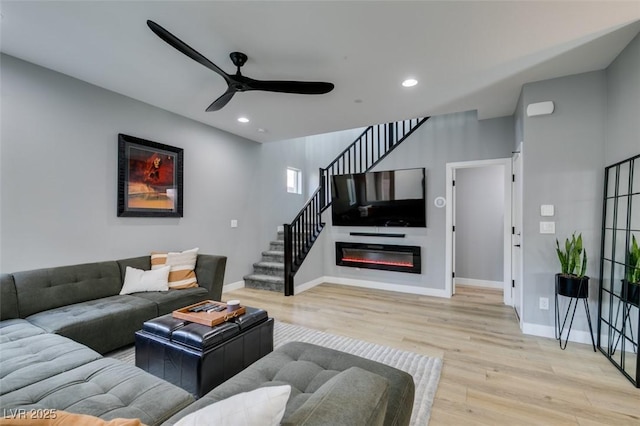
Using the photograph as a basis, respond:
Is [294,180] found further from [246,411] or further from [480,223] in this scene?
[246,411]

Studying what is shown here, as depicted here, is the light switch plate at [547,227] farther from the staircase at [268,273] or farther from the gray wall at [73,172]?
the gray wall at [73,172]

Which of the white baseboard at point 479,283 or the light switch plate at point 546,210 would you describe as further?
the white baseboard at point 479,283

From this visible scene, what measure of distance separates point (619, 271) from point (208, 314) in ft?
11.9

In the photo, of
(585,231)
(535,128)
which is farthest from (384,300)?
(535,128)

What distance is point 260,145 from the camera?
18.0 ft

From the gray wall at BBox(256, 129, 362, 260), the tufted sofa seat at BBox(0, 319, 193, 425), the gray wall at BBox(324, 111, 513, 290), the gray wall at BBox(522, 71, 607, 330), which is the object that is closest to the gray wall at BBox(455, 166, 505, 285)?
the gray wall at BBox(324, 111, 513, 290)

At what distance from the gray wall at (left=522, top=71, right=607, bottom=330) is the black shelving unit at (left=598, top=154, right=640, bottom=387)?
100 mm

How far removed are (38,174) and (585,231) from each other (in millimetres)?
5449

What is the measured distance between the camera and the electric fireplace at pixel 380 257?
187 inches

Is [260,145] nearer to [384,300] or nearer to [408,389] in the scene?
[384,300]

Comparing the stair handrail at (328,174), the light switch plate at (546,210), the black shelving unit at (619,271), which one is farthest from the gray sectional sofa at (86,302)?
the black shelving unit at (619,271)

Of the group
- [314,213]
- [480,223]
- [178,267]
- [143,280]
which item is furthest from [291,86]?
[480,223]

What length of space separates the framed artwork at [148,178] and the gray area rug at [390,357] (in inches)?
67.5

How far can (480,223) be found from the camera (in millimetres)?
5195
